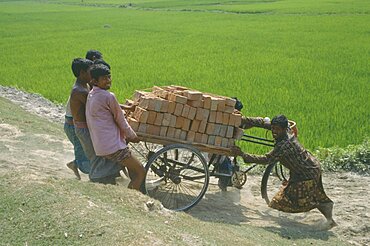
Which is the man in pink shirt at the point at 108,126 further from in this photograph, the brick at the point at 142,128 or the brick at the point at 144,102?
the brick at the point at 144,102

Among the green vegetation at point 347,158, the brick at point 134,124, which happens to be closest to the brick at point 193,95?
the brick at point 134,124

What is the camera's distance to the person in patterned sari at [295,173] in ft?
16.1

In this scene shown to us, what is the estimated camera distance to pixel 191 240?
3547 millimetres

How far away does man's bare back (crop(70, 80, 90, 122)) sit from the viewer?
4.89 m

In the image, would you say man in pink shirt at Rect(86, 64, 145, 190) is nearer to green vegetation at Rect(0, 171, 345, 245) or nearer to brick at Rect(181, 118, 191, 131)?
green vegetation at Rect(0, 171, 345, 245)

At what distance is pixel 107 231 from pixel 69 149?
3.76 m

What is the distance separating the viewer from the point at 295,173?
4996mm

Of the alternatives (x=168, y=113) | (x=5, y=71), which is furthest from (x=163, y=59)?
(x=168, y=113)

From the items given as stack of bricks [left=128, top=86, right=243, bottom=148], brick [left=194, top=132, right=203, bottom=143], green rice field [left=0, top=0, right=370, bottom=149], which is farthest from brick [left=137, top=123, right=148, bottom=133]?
green rice field [left=0, top=0, right=370, bottom=149]

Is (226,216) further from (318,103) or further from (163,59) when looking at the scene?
(163,59)

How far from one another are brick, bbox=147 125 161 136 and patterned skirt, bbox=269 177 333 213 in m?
1.36

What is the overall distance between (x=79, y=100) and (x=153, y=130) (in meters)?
0.76

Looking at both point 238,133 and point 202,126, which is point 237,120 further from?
point 202,126

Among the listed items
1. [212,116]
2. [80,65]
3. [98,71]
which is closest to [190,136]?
[212,116]
